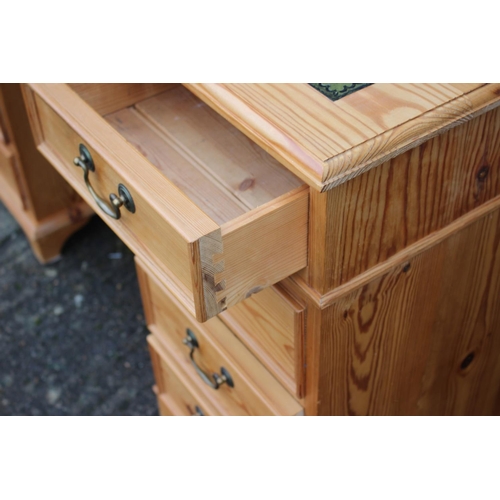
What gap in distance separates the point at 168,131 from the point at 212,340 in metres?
0.30

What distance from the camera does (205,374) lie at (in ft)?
3.44

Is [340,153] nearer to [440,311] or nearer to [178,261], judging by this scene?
[178,261]

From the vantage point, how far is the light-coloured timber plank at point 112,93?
90 cm

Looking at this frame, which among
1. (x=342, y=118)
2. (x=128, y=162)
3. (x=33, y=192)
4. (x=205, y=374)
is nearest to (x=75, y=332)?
(x=33, y=192)

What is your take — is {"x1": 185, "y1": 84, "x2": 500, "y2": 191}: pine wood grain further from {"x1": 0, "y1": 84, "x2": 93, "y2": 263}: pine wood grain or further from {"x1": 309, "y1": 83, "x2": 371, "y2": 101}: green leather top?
{"x1": 0, "y1": 84, "x2": 93, "y2": 263}: pine wood grain

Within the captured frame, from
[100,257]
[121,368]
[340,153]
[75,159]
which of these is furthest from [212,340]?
[100,257]

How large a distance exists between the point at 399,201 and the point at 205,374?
0.44 m

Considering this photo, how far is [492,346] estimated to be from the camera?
105 cm

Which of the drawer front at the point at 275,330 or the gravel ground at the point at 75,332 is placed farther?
the gravel ground at the point at 75,332

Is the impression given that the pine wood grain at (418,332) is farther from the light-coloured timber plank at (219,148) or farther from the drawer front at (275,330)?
the light-coloured timber plank at (219,148)

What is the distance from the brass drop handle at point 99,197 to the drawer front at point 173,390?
0.46 m

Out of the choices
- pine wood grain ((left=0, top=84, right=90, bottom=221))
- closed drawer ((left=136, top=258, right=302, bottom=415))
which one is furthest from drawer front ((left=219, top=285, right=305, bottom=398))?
pine wood grain ((left=0, top=84, right=90, bottom=221))

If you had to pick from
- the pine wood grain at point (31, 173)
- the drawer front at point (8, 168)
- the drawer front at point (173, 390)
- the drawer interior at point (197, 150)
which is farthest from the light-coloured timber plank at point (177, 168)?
the drawer front at point (8, 168)

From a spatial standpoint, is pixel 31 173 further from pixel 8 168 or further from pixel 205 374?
pixel 205 374
